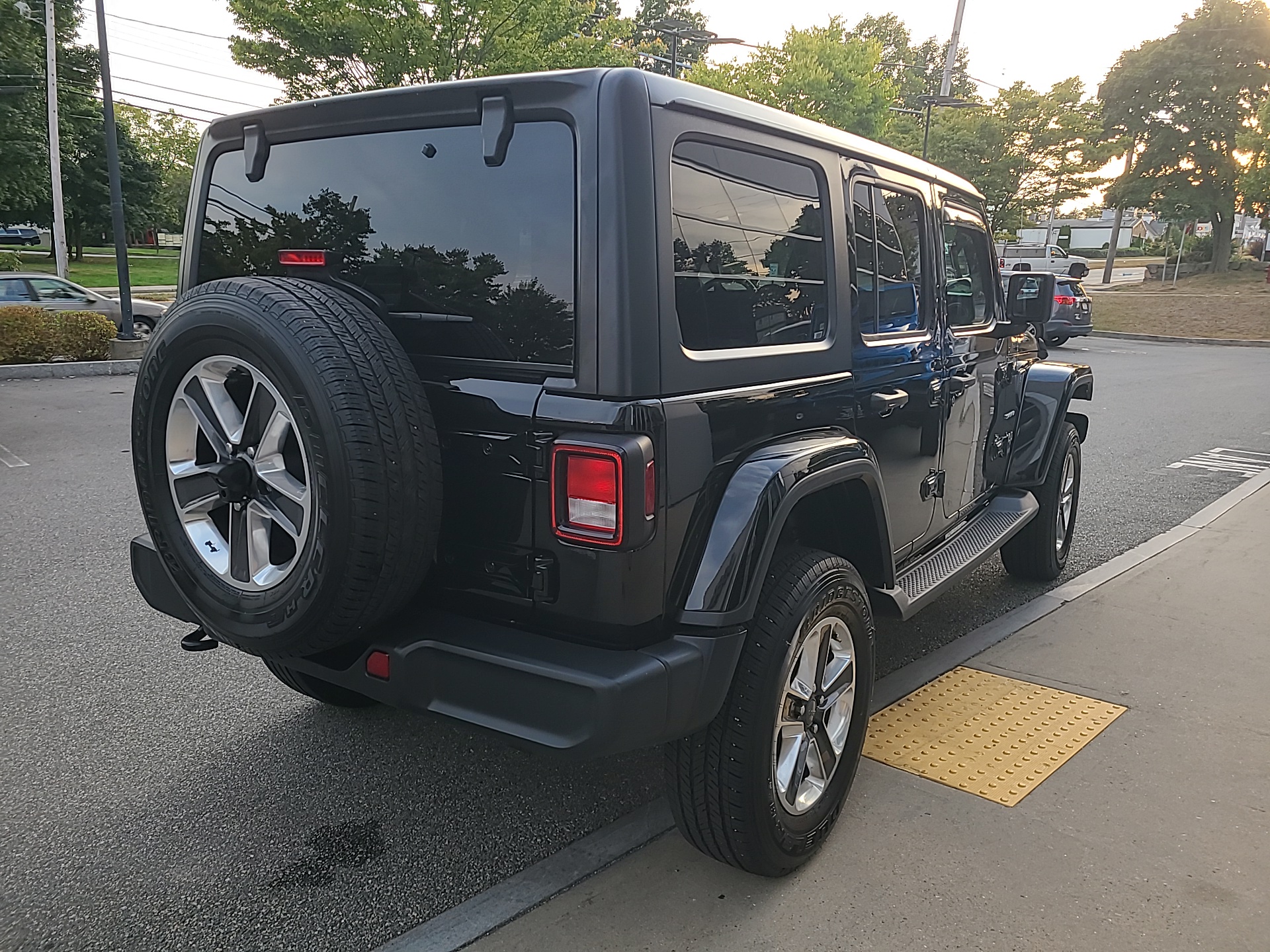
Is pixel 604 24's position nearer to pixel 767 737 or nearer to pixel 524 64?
pixel 524 64

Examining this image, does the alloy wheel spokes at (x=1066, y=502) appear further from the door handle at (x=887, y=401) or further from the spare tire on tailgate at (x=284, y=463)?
the spare tire on tailgate at (x=284, y=463)

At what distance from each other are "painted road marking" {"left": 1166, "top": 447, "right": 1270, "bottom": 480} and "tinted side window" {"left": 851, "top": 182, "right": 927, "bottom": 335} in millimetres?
6357

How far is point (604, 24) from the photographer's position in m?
23.6

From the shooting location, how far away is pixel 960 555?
401 centimetres

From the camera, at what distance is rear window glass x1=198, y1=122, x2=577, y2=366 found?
7.55ft

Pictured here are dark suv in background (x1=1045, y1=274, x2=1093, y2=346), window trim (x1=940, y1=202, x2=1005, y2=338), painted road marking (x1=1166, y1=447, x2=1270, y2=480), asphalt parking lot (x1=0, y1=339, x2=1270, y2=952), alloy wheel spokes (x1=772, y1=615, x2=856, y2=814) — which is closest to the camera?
asphalt parking lot (x1=0, y1=339, x2=1270, y2=952)

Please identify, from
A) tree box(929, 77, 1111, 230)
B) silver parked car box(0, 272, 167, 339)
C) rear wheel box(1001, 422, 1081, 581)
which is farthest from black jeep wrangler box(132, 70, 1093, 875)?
tree box(929, 77, 1111, 230)

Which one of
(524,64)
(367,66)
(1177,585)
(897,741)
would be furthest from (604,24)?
(897,741)

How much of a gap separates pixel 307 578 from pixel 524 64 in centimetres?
2143

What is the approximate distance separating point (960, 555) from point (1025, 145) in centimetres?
4186

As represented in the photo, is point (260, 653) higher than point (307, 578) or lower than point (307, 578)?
lower

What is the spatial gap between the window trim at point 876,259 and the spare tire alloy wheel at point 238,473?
5.67 ft

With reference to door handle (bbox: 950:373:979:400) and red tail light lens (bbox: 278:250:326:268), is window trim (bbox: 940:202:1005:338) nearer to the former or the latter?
door handle (bbox: 950:373:979:400)

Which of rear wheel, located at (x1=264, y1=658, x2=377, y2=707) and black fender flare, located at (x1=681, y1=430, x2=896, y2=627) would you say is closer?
black fender flare, located at (x1=681, y1=430, x2=896, y2=627)
